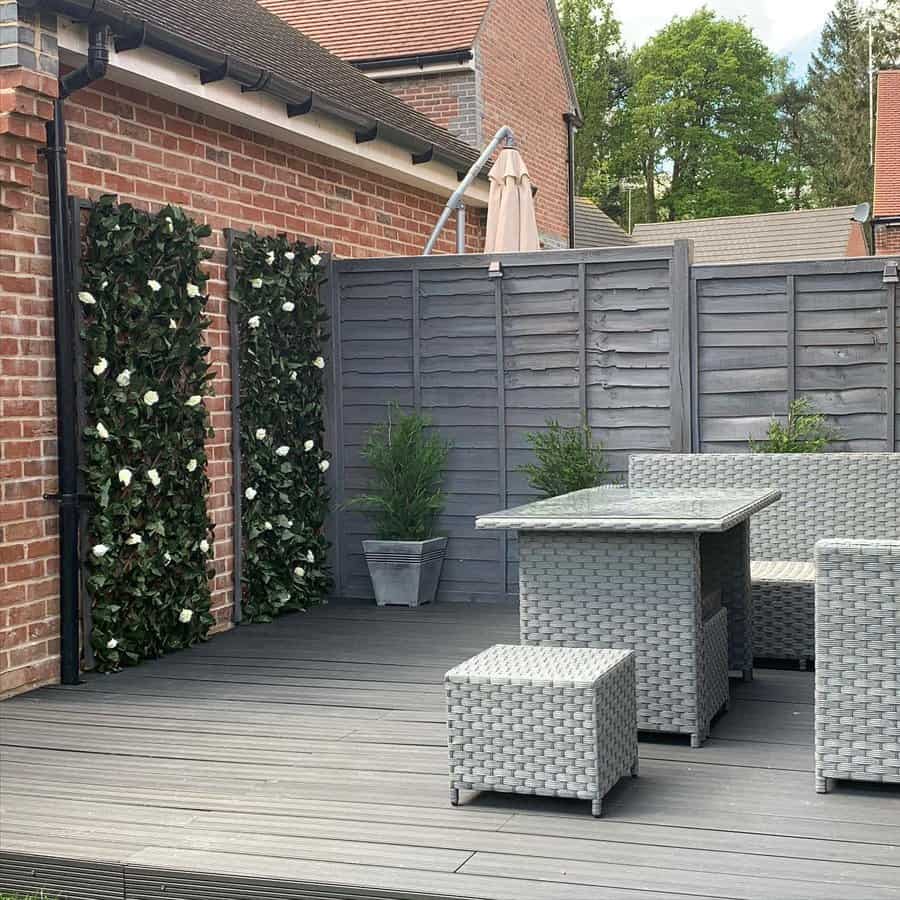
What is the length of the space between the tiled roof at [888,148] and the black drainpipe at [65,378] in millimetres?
20272

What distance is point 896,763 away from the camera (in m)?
3.93

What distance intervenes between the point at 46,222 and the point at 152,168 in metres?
0.94

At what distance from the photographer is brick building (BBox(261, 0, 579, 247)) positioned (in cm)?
1422

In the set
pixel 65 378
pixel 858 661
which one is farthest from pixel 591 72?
pixel 858 661

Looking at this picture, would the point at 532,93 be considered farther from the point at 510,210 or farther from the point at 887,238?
the point at 887,238

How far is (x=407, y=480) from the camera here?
787 centimetres

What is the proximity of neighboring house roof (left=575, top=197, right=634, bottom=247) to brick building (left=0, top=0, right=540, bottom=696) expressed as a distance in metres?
15.3

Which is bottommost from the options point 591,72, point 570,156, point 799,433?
point 799,433

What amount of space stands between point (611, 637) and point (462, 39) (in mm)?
10832

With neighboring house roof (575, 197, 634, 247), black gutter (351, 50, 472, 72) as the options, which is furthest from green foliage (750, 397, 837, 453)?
neighboring house roof (575, 197, 634, 247)

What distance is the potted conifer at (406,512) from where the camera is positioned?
7871mm

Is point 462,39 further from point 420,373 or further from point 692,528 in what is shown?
point 692,528

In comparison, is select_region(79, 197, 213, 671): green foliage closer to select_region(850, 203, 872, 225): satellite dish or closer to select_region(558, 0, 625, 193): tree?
select_region(850, 203, 872, 225): satellite dish

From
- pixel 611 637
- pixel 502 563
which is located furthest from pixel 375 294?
pixel 611 637
